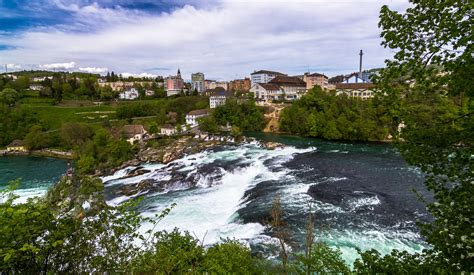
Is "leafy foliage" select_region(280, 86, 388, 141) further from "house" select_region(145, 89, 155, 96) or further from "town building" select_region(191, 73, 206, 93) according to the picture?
"town building" select_region(191, 73, 206, 93)

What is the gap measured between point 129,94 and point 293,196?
9308cm

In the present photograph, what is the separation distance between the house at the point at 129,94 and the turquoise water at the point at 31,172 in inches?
2221

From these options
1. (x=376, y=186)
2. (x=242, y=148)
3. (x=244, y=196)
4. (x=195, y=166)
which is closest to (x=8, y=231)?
(x=244, y=196)

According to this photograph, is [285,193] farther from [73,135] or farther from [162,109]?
[162,109]

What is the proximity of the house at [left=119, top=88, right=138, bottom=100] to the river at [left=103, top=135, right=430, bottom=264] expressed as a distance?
72935 millimetres

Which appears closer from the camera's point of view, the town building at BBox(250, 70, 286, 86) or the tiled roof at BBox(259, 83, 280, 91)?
the tiled roof at BBox(259, 83, 280, 91)

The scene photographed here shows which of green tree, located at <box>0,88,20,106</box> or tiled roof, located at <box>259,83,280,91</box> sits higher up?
tiled roof, located at <box>259,83,280,91</box>

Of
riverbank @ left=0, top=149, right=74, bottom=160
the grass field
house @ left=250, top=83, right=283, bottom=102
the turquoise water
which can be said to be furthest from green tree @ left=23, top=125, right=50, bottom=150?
house @ left=250, top=83, right=283, bottom=102

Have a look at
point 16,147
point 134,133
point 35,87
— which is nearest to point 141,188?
point 134,133

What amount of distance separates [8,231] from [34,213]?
389 millimetres

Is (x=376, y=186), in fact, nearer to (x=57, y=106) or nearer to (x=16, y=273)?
(x=16, y=273)

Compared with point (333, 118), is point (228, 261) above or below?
below

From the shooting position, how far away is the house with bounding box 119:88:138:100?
98.1 meters

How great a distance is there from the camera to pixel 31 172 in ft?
113
